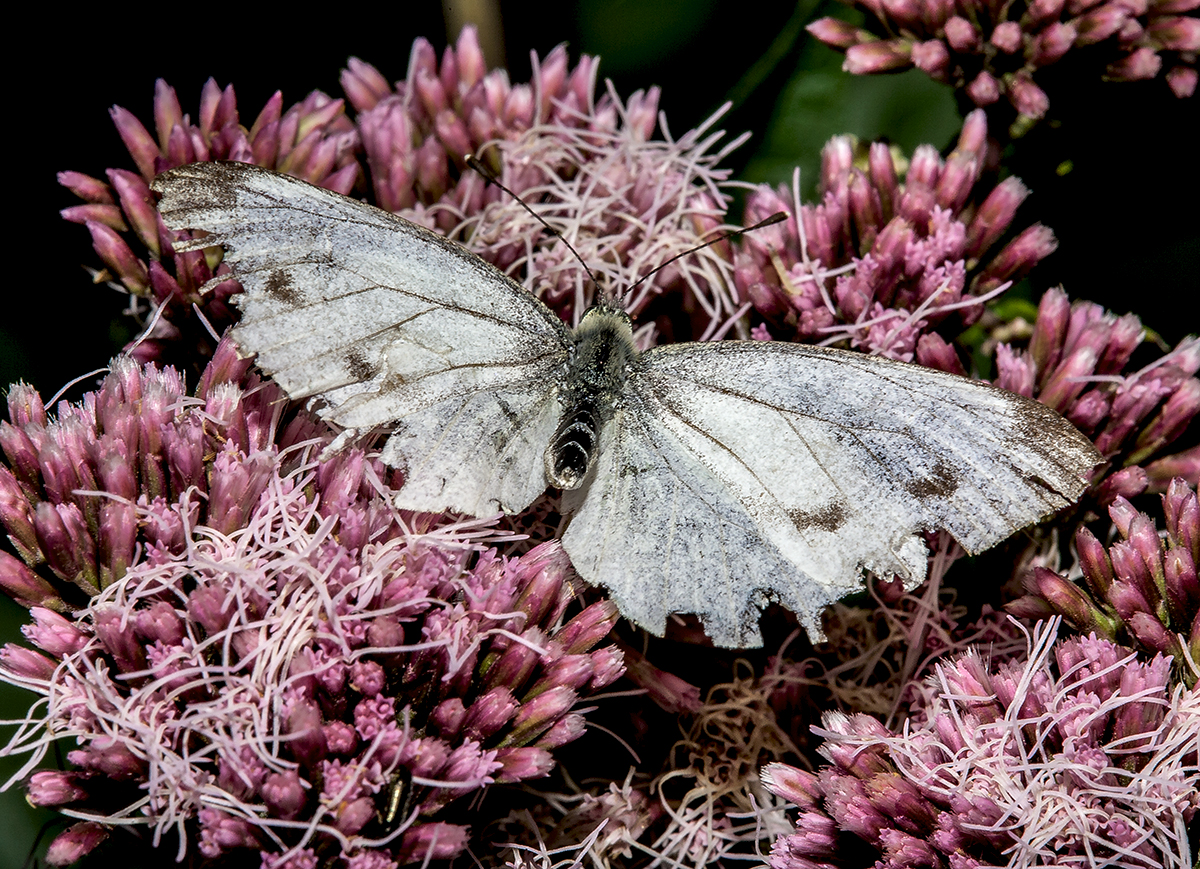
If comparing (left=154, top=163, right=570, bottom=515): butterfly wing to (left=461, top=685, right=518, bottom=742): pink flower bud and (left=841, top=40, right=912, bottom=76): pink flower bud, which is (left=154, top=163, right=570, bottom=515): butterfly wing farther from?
(left=841, top=40, right=912, bottom=76): pink flower bud

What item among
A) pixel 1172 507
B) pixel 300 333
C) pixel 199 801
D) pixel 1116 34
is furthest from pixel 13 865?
pixel 1116 34

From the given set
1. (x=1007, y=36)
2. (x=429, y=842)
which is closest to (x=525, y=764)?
(x=429, y=842)

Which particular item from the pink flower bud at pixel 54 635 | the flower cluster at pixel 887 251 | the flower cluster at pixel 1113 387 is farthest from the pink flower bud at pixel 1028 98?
the pink flower bud at pixel 54 635

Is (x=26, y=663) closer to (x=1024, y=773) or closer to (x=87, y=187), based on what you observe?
(x=87, y=187)

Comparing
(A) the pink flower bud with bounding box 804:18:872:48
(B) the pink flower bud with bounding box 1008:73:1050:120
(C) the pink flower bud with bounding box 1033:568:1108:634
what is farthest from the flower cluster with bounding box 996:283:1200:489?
(A) the pink flower bud with bounding box 804:18:872:48

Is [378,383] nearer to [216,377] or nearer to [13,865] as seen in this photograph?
[216,377]
